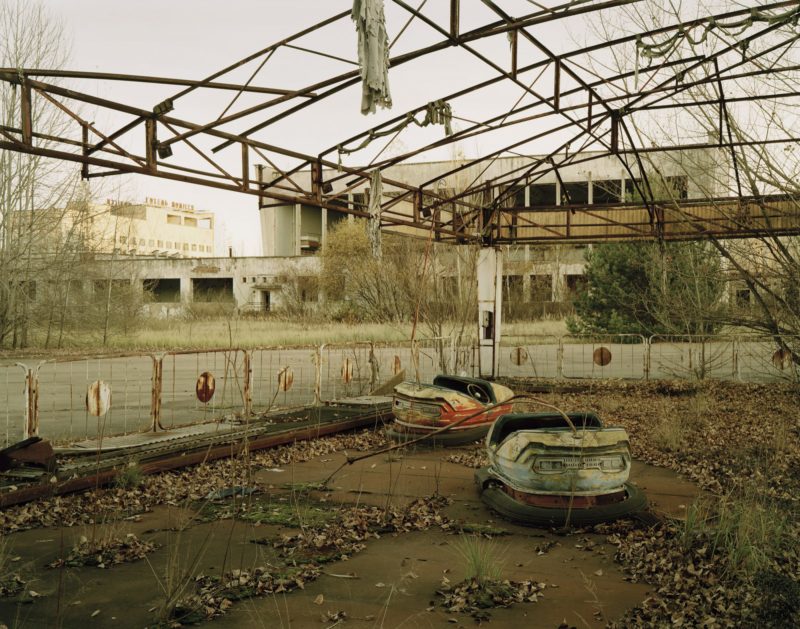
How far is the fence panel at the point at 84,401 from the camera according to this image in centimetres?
970

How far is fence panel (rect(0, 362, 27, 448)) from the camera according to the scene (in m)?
9.22

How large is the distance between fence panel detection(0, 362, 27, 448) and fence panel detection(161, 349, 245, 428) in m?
1.89

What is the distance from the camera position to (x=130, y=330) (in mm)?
27000

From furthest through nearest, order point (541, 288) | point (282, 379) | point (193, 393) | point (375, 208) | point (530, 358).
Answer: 1. point (541, 288)
2. point (530, 358)
3. point (193, 393)
4. point (282, 379)
5. point (375, 208)

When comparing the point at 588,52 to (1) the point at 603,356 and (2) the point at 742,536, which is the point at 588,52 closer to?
(2) the point at 742,536

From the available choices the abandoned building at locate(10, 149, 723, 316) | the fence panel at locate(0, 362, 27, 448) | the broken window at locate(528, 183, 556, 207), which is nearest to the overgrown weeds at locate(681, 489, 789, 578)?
the fence panel at locate(0, 362, 27, 448)

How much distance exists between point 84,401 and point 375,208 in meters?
7.03

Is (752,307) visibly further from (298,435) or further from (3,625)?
(3,625)

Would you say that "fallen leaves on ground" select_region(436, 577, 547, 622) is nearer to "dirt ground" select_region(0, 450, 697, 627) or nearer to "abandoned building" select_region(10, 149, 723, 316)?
"dirt ground" select_region(0, 450, 697, 627)

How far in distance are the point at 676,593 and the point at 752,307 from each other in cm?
966

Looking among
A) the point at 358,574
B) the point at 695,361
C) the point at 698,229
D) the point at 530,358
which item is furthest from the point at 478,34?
the point at 695,361

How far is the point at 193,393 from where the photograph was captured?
573 inches

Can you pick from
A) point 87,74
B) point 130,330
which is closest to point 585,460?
point 87,74

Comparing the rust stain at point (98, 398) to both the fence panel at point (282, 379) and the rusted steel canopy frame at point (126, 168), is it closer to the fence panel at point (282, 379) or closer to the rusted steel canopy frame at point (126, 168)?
the fence panel at point (282, 379)
